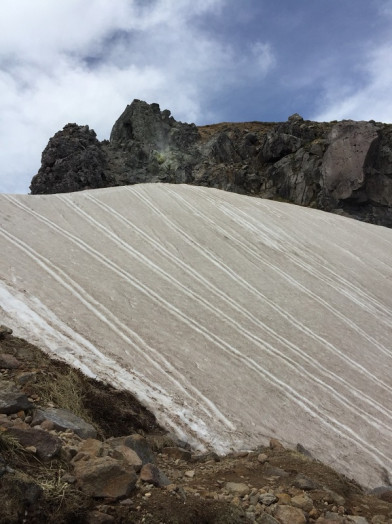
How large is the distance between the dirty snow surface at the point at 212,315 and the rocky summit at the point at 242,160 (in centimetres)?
4039

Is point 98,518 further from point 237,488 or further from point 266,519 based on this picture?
point 237,488

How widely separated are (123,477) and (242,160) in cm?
Answer: 6822

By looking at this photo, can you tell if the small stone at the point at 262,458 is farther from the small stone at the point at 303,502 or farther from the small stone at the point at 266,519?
the small stone at the point at 266,519

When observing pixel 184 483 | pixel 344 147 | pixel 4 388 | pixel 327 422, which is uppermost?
pixel 344 147

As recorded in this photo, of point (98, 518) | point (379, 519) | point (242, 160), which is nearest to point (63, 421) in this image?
point (98, 518)

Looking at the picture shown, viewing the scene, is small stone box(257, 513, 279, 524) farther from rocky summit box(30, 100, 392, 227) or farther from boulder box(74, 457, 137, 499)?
rocky summit box(30, 100, 392, 227)

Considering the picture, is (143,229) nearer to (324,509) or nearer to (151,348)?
(151,348)

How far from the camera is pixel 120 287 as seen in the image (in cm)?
1229

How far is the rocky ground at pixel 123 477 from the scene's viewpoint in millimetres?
3523

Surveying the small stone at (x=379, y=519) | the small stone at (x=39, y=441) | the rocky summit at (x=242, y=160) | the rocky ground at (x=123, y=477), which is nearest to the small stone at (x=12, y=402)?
the rocky ground at (x=123, y=477)

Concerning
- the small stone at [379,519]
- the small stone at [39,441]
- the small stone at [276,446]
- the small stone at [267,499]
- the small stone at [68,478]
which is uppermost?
the small stone at [39,441]

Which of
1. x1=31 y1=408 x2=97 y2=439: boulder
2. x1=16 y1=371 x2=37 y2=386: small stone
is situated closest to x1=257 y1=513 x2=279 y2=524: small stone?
x1=31 y1=408 x2=97 y2=439: boulder

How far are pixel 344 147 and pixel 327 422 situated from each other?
55934 millimetres

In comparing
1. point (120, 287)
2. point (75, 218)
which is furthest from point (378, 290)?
point (75, 218)
